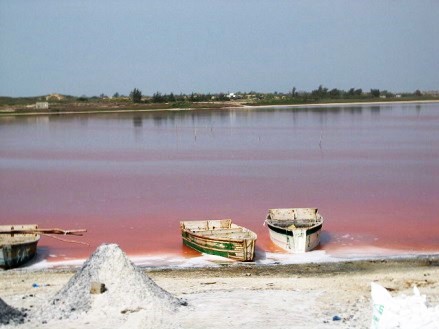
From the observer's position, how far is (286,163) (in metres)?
30.2

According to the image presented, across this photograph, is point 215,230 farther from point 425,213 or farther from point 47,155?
point 47,155

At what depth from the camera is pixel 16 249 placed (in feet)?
41.6

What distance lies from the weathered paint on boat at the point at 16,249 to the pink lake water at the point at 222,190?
66 centimetres

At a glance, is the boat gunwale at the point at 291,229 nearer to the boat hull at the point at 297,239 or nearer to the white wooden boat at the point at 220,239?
the boat hull at the point at 297,239

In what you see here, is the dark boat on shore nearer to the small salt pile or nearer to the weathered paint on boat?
the weathered paint on boat

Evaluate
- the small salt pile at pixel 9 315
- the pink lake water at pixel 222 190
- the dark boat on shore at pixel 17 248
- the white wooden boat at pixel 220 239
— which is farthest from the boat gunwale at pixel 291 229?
the small salt pile at pixel 9 315

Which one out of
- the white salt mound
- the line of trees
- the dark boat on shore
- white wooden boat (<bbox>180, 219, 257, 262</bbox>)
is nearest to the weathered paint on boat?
the dark boat on shore

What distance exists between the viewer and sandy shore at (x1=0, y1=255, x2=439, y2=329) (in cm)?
844

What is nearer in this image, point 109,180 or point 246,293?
point 246,293

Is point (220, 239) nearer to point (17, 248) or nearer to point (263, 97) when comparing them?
point (17, 248)

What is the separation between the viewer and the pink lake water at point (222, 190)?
1517 centimetres

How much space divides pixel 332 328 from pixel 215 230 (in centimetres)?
595

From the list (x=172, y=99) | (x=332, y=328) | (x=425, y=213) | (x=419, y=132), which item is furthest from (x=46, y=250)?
(x=172, y=99)

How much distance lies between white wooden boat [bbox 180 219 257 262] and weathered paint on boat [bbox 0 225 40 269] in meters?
3.13
